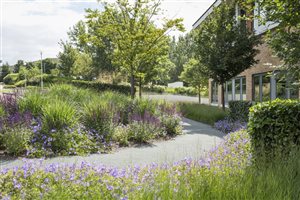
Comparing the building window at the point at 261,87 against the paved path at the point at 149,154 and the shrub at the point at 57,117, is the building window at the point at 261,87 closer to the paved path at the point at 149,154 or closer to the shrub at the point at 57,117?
the paved path at the point at 149,154

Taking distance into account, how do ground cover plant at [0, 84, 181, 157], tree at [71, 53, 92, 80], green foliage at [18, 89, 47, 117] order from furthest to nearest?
tree at [71, 53, 92, 80] < green foliage at [18, 89, 47, 117] < ground cover plant at [0, 84, 181, 157]

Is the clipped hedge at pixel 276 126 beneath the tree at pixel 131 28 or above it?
beneath

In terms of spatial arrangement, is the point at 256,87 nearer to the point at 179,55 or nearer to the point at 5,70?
the point at 179,55

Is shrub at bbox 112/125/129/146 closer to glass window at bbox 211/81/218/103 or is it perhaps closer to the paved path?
the paved path

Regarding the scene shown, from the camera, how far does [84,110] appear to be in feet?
30.8

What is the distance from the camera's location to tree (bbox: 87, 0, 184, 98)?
17484 millimetres

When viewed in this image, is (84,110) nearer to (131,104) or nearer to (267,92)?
(131,104)

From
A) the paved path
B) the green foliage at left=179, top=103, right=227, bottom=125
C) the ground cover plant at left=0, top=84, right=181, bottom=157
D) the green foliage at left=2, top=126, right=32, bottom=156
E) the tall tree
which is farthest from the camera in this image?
the tall tree

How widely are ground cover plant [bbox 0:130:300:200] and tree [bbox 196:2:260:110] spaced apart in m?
12.2

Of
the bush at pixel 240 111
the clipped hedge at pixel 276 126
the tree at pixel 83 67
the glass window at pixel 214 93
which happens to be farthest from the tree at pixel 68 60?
the clipped hedge at pixel 276 126

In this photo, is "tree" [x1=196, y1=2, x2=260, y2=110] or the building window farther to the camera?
the building window

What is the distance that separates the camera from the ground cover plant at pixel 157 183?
10.3 feet

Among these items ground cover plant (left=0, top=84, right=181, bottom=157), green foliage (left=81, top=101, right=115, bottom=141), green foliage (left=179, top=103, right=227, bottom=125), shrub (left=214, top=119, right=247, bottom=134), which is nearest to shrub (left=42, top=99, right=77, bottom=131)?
ground cover plant (left=0, top=84, right=181, bottom=157)

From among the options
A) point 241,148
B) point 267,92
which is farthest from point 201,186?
point 267,92
